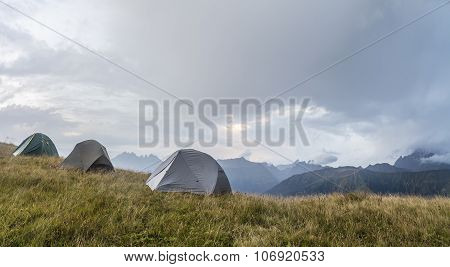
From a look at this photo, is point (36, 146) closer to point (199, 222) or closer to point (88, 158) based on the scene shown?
point (88, 158)

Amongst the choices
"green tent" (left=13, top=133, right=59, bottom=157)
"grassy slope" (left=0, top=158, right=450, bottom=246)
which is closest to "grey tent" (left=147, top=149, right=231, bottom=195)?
"grassy slope" (left=0, top=158, right=450, bottom=246)

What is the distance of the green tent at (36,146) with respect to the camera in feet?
84.1

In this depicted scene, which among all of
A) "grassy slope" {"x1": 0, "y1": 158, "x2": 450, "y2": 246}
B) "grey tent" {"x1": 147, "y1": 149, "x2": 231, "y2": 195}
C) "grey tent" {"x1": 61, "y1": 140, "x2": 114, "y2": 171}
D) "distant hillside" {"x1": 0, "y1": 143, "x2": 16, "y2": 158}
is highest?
"distant hillside" {"x1": 0, "y1": 143, "x2": 16, "y2": 158}

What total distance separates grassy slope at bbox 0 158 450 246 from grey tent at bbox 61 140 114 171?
7.46 m

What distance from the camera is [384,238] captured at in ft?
25.3

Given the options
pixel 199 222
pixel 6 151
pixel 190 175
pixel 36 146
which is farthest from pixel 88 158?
pixel 6 151

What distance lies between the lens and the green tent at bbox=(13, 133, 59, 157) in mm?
25633

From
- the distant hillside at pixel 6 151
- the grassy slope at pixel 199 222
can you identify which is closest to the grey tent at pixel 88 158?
the grassy slope at pixel 199 222

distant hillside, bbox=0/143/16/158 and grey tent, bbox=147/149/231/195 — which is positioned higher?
distant hillside, bbox=0/143/16/158

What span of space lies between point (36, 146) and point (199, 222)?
22.7 metres

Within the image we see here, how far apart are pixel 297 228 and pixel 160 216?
3573 mm

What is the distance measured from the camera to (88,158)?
19359 mm

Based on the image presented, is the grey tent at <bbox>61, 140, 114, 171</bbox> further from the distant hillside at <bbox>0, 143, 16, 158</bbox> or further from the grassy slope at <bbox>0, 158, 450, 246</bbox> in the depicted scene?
the distant hillside at <bbox>0, 143, 16, 158</bbox>

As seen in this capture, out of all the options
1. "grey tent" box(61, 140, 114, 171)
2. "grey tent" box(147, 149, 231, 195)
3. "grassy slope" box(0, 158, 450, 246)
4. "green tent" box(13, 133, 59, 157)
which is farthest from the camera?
"green tent" box(13, 133, 59, 157)
